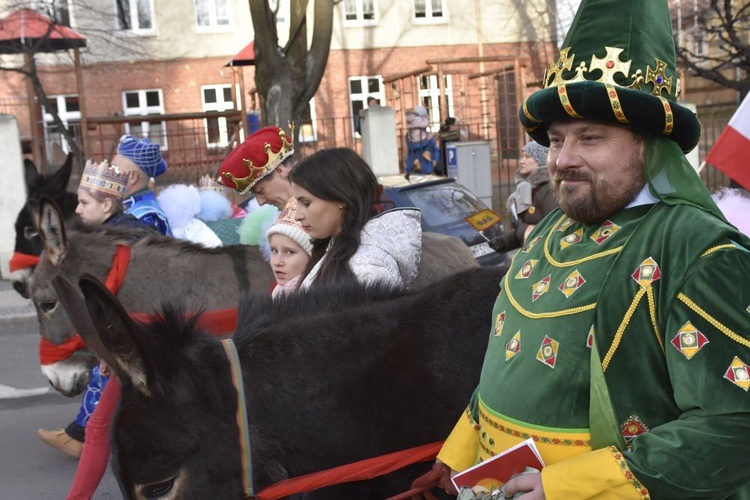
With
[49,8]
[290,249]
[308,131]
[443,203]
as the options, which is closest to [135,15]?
[49,8]

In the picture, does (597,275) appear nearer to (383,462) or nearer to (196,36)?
(383,462)

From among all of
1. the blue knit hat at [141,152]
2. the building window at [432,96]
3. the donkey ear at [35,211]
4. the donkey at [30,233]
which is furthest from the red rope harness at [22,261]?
the building window at [432,96]

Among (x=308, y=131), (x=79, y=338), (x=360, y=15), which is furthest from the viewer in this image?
(x=360, y=15)

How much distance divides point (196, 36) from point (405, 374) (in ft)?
90.5

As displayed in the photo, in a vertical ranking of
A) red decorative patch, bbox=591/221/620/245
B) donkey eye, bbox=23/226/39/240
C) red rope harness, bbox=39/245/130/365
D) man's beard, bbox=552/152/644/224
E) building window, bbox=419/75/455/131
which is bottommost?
red rope harness, bbox=39/245/130/365

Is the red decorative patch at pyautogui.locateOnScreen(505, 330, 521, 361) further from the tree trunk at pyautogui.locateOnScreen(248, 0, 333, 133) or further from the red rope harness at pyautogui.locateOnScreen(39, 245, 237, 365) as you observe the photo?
the tree trunk at pyautogui.locateOnScreen(248, 0, 333, 133)

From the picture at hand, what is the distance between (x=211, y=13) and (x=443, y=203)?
21.6 m

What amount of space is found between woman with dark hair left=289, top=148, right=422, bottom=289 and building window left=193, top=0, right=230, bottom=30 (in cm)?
2653

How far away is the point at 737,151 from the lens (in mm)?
3607

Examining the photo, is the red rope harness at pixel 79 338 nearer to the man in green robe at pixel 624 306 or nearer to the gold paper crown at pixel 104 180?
the gold paper crown at pixel 104 180

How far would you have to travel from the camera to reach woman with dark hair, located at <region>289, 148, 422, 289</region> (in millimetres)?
3109

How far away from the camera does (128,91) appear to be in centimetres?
2759

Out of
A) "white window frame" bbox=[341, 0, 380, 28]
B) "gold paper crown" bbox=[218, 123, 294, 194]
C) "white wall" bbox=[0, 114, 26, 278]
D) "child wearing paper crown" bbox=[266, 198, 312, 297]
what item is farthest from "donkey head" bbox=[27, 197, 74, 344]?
"white window frame" bbox=[341, 0, 380, 28]

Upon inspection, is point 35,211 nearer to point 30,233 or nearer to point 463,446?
point 30,233
